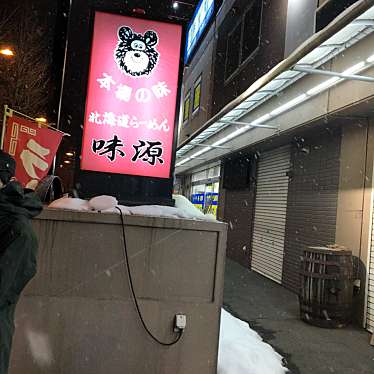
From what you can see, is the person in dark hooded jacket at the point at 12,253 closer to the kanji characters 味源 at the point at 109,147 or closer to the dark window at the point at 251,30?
the kanji characters 味源 at the point at 109,147

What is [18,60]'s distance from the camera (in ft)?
45.4

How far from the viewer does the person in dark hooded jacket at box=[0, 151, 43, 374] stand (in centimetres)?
234

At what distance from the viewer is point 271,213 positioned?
506 inches

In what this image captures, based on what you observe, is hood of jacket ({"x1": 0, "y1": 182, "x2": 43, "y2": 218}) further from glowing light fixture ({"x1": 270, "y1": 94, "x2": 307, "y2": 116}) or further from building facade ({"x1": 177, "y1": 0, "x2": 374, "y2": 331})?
glowing light fixture ({"x1": 270, "y1": 94, "x2": 307, "y2": 116})

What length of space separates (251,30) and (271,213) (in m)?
5.79

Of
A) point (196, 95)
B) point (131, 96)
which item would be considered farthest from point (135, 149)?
point (196, 95)

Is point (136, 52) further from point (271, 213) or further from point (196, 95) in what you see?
point (196, 95)

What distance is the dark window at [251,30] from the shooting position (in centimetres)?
1231

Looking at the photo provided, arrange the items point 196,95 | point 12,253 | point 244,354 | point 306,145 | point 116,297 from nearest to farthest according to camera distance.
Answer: point 12,253 < point 116,297 < point 244,354 < point 306,145 < point 196,95

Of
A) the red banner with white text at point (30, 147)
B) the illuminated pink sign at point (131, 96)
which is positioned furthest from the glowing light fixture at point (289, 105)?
the red banner with white text at point (30, 147)

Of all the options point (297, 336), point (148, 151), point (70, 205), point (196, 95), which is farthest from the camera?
point (196, 95)

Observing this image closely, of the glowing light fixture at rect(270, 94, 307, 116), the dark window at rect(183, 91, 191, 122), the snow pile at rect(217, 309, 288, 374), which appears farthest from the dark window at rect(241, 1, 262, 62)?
the dark window at rect(183, 91, 191, 122)

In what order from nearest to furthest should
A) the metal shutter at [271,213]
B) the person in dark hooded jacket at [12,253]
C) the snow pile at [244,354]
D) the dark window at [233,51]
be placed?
1. the person in dark hooded jacket at [12,253]
2. the snow pile at [244,354]
3. the metal shutter at [271,213]
4. the dark window at [233,51]

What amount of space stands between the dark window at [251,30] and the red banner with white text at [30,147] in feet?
25.2
